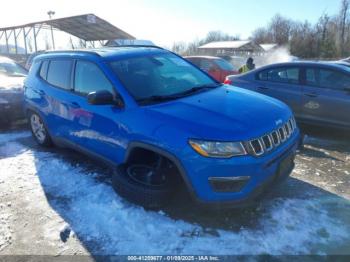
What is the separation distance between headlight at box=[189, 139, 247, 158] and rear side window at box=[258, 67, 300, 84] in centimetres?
413

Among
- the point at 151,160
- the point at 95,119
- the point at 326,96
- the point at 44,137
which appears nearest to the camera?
the point at 151,160

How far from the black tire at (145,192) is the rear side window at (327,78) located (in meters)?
4.14

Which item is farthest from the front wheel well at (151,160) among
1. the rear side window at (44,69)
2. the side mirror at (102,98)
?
the rear side window at (44,69)

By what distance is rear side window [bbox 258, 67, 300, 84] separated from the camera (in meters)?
6.86

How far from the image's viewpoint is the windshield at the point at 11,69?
9.52 m

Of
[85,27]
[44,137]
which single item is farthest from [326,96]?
[85,27]

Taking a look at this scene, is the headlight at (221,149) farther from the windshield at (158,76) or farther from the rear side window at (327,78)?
the rear side window at (327,78)

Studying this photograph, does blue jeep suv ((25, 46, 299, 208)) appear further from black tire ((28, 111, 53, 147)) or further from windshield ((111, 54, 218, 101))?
black tire ((28, 111, 53, 147))

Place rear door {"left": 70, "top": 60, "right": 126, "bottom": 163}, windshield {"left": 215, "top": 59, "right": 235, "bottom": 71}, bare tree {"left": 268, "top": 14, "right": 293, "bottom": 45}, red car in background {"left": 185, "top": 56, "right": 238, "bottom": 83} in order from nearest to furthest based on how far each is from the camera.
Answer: rear door {"left": 70, "top": 60, "right": 126, "bottom": 163} < red car in background {"left": 185, "top": 56, "right": 238, "bottom": 83} < windshield {"left": 215, "top": 59, "right": 235, "bottom": 71} < bare tree {"left": 268, "top": 14, "right": 293, "bottom": 45}

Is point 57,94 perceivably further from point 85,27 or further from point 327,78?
point 85,27

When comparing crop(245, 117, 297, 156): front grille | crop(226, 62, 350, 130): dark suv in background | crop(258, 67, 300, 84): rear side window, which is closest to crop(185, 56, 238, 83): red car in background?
crop(258, 67, 300, 84): rear side window

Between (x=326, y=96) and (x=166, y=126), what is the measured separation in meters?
4.09

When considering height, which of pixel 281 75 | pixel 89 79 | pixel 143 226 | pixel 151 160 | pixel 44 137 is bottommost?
pixel 143 226

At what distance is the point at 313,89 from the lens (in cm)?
652
